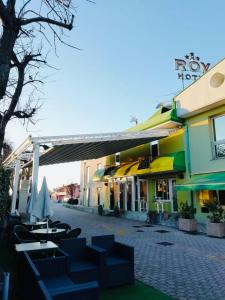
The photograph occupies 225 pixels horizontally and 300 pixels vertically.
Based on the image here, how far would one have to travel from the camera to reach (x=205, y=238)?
12617mm

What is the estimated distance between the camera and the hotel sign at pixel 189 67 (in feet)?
74.0

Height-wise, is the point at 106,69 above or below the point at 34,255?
above

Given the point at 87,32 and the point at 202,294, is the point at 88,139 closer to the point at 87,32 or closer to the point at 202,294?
the point at 87,32

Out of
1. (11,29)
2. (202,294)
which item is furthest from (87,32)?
(202,294)

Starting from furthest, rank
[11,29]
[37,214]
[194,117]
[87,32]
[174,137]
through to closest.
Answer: [174,137]
[194,117]
[37,214]
[87,32]
[11,29]

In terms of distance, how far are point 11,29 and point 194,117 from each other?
14458mm

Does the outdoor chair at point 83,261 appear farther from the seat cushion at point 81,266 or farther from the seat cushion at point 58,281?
the seat cushion at point 58,281

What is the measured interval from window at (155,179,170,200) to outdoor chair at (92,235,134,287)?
13.6 meters

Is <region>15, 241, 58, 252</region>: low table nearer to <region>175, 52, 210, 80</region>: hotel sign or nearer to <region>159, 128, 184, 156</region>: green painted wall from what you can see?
<region>159, 128, 184, 156</region>: green painted wall

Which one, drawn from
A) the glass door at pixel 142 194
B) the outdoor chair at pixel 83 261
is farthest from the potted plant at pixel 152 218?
the outdoor chair at pixel 83 261

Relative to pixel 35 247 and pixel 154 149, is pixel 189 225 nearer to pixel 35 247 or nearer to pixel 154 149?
pixel 154 149

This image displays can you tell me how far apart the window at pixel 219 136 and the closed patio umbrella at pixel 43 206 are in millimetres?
11252

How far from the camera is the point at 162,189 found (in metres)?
20.5

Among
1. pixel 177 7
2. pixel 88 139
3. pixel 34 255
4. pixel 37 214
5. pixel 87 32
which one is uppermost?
pixel 177 7
